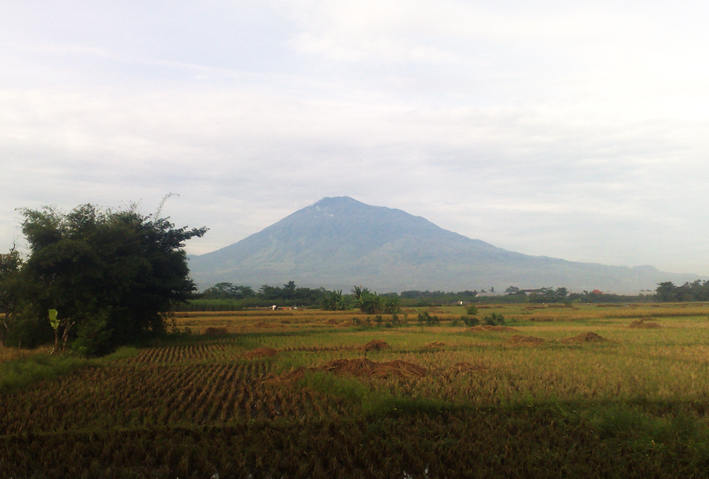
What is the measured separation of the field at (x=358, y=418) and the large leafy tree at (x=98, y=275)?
4.21m

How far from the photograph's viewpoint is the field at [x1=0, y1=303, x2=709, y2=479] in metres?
6.77

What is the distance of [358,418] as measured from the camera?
358 inches

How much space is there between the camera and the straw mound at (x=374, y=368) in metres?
13.2

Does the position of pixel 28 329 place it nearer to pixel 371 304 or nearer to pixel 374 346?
pixel 374 346

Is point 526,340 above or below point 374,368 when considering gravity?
below

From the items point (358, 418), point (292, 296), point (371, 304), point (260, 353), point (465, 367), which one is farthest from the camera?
point (292, 296)

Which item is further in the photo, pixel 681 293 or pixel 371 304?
pixel 681 293

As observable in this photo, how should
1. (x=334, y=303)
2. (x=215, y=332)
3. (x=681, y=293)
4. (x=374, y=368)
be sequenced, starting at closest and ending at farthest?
(x=374, y=368), (x=215, y=332), (x=334, y=303), (x=681, y=293)

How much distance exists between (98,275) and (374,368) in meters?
14.7

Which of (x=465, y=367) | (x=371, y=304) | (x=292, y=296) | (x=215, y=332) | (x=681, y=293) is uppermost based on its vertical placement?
(x=681, y=293)

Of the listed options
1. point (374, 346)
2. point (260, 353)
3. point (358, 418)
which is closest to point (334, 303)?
point (374, 346)

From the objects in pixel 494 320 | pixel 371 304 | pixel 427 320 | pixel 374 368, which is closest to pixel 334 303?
pixel 371 304

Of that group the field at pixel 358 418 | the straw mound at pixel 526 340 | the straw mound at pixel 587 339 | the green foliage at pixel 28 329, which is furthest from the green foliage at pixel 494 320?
the green foliage at pixel 28 329

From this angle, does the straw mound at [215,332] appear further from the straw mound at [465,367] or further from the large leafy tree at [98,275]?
the straw mound at [465,367]
